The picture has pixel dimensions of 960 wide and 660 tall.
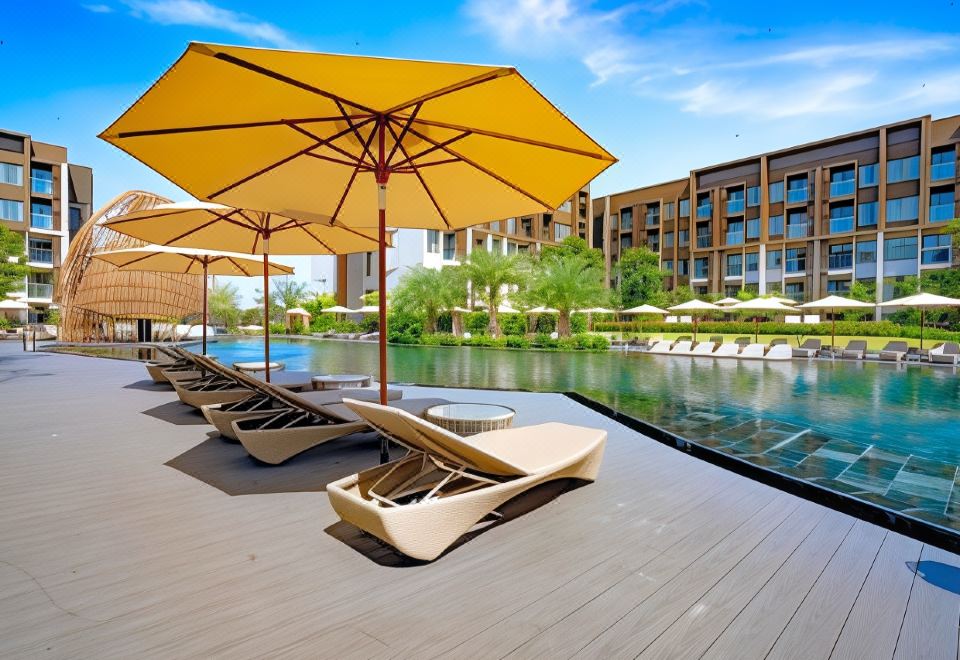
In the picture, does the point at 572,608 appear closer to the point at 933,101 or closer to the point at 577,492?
the point at 577,492

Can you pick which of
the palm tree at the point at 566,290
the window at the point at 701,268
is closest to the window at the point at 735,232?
the window at the point at 701,268

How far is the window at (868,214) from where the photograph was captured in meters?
36.5

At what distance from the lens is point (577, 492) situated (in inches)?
136

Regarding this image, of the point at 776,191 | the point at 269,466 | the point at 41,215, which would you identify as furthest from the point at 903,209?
the point at 41,215

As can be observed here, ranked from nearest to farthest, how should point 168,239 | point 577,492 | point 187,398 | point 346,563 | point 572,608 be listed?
1. point 572,608
2. point 346,563
3. point 577,492
4. point 187,398
5. point 168,239

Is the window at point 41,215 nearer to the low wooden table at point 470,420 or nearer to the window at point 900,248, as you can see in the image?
the low wooden table at point 470,420

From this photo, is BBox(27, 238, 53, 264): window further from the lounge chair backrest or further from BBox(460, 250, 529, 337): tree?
the lounge chair backrest

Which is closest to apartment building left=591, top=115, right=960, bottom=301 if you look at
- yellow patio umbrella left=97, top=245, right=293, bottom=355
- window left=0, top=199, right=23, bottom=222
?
yellow patio umbrella left=97, top=245, right=293, bottom=355

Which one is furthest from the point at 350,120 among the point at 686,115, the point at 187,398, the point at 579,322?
the point at 579,322

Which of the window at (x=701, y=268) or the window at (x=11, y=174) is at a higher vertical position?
the window at (x=11, y=174)

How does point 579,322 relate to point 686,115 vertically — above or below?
below

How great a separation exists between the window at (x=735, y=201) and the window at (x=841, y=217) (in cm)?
685

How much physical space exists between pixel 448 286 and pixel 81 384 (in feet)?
76.7

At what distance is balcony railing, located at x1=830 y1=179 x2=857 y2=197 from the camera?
37.5 meters
